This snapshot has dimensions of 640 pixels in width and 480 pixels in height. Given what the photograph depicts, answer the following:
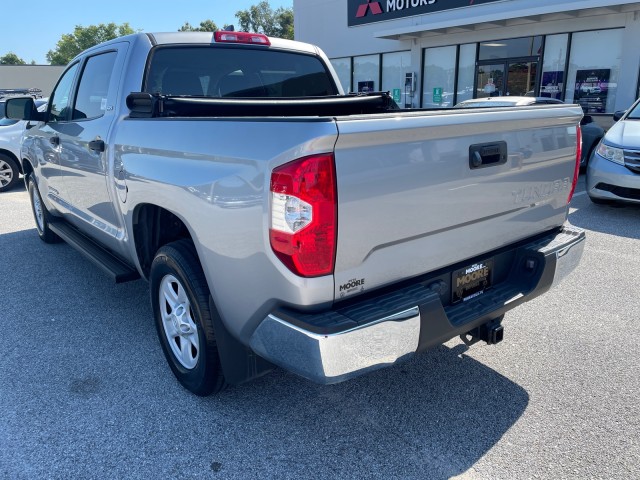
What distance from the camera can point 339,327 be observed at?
80.2 inches

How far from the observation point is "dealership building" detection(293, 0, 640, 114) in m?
13.2

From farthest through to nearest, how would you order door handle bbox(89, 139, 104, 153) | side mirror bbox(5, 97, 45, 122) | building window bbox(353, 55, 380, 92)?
building window bbox(353, 55, 380, 92)
side mirror bbox(5, 97, 45, 122)
door handle bbox(89, 139, 104, 153)

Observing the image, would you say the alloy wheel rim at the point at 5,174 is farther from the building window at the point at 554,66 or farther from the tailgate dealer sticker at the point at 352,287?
the building window at the point at 554,66

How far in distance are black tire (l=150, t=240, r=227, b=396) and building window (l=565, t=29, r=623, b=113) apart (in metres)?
14.0

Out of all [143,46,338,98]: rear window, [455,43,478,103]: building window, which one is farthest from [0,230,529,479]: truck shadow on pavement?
[455,43,478,103]: building window

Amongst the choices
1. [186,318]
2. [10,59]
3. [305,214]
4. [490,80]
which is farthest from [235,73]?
[10,59]

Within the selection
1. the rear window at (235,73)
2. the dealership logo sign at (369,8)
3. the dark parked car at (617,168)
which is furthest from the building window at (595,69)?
the rear window at (235,73)

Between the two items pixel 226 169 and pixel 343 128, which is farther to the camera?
pixel 226 169

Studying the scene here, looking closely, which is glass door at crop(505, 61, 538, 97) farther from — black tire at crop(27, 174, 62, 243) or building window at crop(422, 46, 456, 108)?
black tire at crop(27, 174, 62, 243)

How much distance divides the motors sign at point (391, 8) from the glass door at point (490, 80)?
1.93 metres

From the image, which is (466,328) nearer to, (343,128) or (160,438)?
(343,128)

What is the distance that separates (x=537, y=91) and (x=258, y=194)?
1519 centimetres

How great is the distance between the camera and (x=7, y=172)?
32.8 feet

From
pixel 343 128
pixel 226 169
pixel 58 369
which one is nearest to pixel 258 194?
pixel 226 169
